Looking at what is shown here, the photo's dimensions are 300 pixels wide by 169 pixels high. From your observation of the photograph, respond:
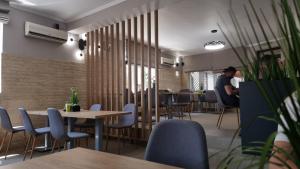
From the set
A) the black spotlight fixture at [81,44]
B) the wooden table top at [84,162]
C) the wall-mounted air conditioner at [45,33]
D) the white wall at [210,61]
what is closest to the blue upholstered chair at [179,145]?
the wooden table top at [84,162]

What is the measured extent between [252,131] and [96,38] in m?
4.44

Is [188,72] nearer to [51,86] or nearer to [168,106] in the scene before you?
[168,106]

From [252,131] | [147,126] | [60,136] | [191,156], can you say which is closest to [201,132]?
[191,156]

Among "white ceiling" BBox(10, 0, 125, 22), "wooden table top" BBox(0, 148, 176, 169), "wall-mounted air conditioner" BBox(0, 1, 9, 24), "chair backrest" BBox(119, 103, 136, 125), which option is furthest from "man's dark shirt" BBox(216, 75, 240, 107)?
"wall-mounted air conditioner" BBox(0, 1, 9, 24)

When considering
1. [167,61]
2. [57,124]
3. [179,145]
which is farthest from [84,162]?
[167,61]

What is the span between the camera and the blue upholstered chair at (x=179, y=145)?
4.36ft

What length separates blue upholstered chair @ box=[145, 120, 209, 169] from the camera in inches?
52.4

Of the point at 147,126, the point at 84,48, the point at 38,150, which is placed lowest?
the point at 38,150

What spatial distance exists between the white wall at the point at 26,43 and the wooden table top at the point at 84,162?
441cm

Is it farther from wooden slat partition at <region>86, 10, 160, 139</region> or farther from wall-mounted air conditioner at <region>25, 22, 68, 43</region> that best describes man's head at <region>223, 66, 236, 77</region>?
wall-mounted air conditioner at <region>25, 22, 68, 43</region>

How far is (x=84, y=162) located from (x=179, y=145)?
0.60m

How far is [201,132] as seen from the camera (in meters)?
1.36

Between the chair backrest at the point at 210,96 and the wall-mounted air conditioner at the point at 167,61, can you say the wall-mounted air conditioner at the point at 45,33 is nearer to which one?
the wall-mounted air conditioner at the point at 167,61

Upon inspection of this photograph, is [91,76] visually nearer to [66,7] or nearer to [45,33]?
[45,33]
